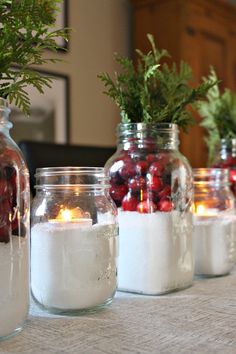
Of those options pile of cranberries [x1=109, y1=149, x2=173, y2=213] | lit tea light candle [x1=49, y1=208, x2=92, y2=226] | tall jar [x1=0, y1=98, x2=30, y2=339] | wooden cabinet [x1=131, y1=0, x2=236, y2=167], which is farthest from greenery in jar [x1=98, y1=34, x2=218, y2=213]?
wooden cabinet [x1=131, y1=0, x2=236, y2=167]

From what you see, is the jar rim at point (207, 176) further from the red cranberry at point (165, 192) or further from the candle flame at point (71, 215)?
the candle flame at point (71, 215)

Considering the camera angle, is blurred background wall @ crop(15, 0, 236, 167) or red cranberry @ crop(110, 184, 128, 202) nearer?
red cranberry @ crop(110, 184, 128, 202)

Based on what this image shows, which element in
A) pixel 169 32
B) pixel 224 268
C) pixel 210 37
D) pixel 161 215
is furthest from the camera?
pixel 210 37

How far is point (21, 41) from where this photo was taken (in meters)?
0.55

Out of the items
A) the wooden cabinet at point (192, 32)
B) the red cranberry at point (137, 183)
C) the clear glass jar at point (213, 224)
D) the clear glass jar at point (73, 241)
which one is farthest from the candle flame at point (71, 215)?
the wooden cabinet at point (192, 32)

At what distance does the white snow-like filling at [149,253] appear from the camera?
2.31 ft

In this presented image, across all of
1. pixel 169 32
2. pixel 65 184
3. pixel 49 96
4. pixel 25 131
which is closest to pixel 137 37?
pixel 169 32

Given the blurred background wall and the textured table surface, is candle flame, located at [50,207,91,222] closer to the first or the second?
the textured table surface

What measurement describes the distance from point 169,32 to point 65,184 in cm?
220

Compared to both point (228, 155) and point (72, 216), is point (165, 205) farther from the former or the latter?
point (228, 155)

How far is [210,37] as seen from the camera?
9.31 ft

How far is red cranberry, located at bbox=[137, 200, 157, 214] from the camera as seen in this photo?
2.31ft

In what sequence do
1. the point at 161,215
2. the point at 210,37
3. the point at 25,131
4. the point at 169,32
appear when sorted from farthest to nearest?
the point at 210,37 < the point at 169,32 < the point at 25,131 < the point at 161,215

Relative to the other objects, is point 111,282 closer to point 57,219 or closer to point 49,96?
point 57,219
